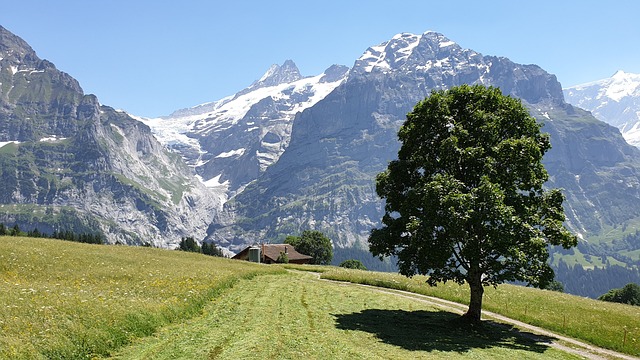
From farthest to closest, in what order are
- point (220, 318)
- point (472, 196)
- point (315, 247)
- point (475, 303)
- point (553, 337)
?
1. point (315, 247)
2. point (475, 303)
3. point (553, 337)
4. point (472, 196)
5. point (220, 318)

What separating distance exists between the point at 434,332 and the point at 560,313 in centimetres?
2137

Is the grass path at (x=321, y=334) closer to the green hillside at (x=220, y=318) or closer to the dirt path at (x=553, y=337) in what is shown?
the green hillside at (x=220, y=318)

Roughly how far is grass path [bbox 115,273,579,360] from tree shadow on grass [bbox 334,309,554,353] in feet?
0.22

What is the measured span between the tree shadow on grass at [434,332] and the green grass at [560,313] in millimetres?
4699

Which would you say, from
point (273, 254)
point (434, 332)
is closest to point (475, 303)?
point (434, 332)

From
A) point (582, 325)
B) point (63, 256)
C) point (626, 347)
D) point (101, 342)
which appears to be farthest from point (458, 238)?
point (63, 256)

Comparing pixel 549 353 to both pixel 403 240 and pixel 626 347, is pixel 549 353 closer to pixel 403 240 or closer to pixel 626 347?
pixel 626 347

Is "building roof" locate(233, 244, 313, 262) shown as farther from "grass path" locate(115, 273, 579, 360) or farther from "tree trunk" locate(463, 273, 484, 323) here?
"tree trunk" locate(463, 273, 484, 323)

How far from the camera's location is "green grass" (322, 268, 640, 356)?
35353mm

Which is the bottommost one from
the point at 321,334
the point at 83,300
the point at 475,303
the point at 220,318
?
the point at 220,318

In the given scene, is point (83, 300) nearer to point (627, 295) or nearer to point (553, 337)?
point (553, 337)

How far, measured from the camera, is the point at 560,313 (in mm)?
45219

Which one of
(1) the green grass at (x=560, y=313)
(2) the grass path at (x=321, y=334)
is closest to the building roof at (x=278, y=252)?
(1) the green grass at (x=560, y=313)

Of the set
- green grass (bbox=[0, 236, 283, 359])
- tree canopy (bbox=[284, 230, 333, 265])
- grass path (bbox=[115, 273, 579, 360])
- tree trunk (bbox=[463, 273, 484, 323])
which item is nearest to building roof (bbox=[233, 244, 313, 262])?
tree canopy (bbox=[284, 230, 333, 265])
